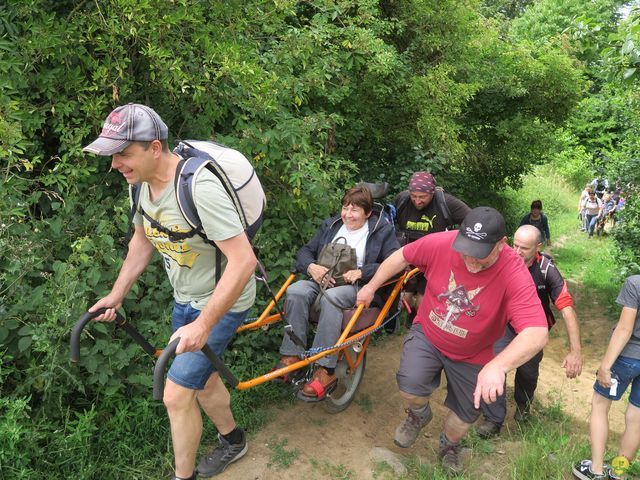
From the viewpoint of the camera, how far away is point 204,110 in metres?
Result: 5.00

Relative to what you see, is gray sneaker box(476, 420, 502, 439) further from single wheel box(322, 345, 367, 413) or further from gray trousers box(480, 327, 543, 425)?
single wheel box(322, 345, 367, 413)

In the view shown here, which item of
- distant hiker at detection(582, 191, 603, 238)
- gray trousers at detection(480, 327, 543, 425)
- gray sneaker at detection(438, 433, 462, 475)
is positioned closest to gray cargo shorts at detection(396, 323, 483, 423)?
gray sneaker at detection(438, 433, 462, 475)

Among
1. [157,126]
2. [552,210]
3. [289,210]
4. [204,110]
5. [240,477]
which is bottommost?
[552,210]

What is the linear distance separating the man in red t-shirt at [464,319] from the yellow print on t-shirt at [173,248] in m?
1.42

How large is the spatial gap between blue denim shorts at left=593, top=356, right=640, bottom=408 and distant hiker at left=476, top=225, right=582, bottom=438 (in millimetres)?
246

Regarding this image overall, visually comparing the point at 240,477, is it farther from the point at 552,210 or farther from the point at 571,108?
the point at 552,210

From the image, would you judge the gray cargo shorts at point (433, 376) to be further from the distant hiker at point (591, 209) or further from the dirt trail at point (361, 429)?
the distant hiker at point (591, 209)

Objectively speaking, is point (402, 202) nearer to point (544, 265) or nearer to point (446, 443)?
point (544, 265)

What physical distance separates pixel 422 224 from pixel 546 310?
1519 mm

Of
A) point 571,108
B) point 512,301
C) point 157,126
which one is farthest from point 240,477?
point 571,108

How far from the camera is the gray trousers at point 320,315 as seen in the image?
4.04 m

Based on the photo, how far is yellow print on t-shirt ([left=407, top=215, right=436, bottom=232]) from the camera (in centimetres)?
561

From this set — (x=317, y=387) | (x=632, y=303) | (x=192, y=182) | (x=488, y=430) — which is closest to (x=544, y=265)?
(x=632, y=303)

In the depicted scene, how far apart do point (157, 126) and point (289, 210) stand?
2.59 m
